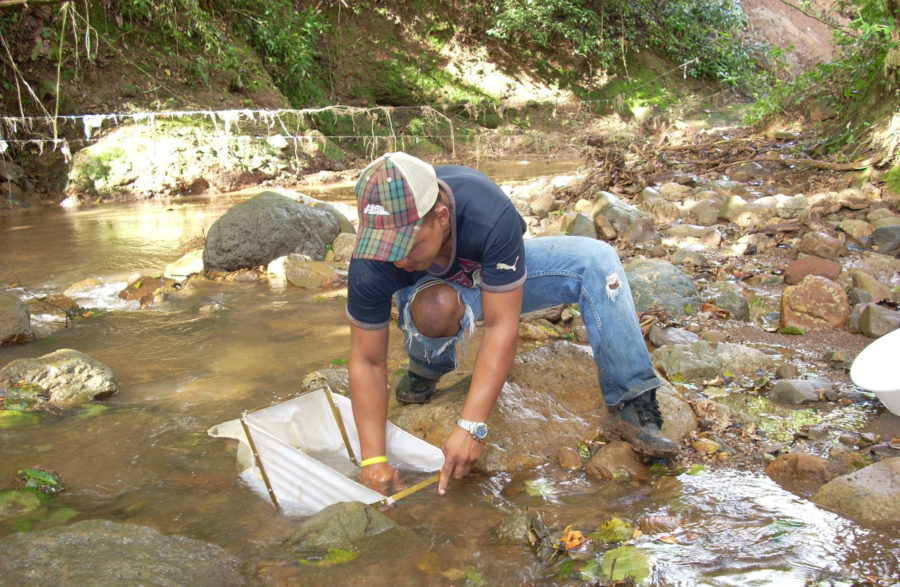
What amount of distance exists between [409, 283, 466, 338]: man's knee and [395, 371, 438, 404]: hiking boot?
0.39m

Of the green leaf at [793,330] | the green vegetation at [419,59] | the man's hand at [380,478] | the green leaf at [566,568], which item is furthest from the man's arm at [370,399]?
the green vegetation at [419,59]

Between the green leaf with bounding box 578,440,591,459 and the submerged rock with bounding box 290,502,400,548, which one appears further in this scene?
the green leaf with bounding box 578,440,591,459

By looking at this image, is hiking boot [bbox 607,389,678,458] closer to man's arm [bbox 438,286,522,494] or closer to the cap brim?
man's arm [bbox 438,286,522,494]

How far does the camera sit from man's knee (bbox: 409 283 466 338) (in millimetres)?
2389

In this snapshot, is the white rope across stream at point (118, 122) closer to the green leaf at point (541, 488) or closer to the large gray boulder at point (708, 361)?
the large gray boulder at point (708, 361)

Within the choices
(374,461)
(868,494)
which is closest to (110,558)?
(374,461)

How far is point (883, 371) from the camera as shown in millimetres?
2477

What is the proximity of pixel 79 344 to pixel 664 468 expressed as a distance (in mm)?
3464

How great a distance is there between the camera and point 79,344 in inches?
159

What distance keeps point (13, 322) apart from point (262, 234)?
2268mm

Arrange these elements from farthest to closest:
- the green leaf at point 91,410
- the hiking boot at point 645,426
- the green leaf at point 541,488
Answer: the green leaf at point 91,410 → the hiking boot at point 645,426 → the green leaf at point 541,488

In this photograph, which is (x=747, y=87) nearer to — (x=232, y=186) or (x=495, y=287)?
(x=232, y=186)

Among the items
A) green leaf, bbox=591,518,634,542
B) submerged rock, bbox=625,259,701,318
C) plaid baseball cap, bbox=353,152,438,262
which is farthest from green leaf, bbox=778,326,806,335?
plaid baseball cap, bbox=353,152,438,262

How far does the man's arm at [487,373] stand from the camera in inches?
82.6
